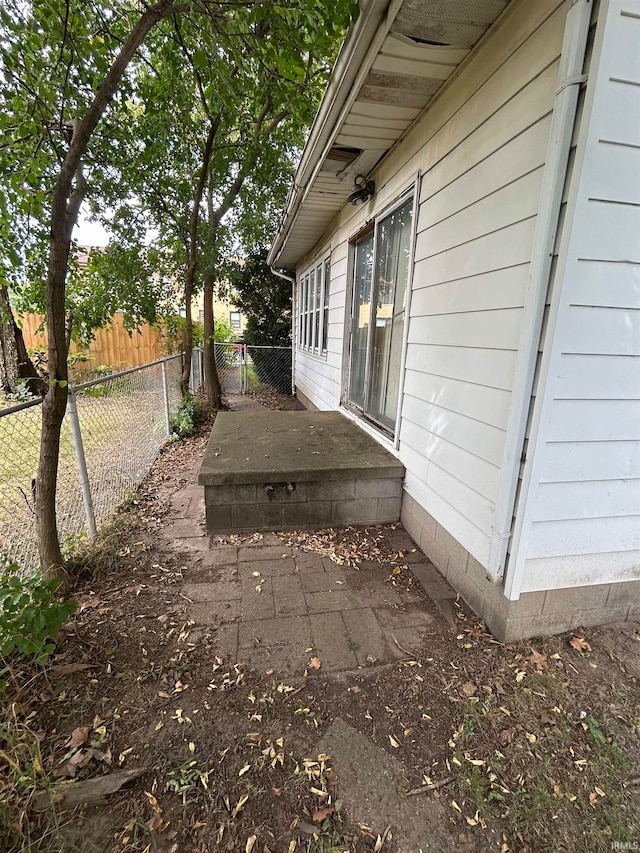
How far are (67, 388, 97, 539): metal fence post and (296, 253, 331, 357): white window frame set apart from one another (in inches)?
152

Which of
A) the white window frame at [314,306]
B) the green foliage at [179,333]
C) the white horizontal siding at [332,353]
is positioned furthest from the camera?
the green foliage at [179,333]

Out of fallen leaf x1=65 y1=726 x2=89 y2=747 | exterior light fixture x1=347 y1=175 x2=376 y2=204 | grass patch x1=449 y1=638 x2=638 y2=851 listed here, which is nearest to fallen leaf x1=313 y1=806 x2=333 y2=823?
grass patch x1=449 y1=638 x2=638 y2=851

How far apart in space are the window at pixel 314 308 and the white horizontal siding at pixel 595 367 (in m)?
4.47

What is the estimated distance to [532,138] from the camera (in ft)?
5.44

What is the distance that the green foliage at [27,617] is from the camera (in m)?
1.53

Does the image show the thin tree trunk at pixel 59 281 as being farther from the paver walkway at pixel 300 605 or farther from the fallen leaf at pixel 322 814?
the fallen leaf at pixel 322 814

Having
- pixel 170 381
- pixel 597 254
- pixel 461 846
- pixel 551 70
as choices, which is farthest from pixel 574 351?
pixel 170 381

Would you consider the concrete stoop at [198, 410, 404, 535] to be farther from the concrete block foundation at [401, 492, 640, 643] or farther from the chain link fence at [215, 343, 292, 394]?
the chain link fence at [215, 343, 292, 394]

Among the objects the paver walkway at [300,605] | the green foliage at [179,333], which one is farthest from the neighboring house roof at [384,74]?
the green foliage at [179,333]

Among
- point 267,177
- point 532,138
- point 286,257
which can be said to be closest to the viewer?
point 532,138

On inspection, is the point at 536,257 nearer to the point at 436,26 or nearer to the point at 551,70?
the point at 551,70

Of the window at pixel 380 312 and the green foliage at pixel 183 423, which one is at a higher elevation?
the window at pixel 380 312

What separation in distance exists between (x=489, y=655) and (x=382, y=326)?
2.75 meters

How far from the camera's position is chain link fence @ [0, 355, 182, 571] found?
228 cm
